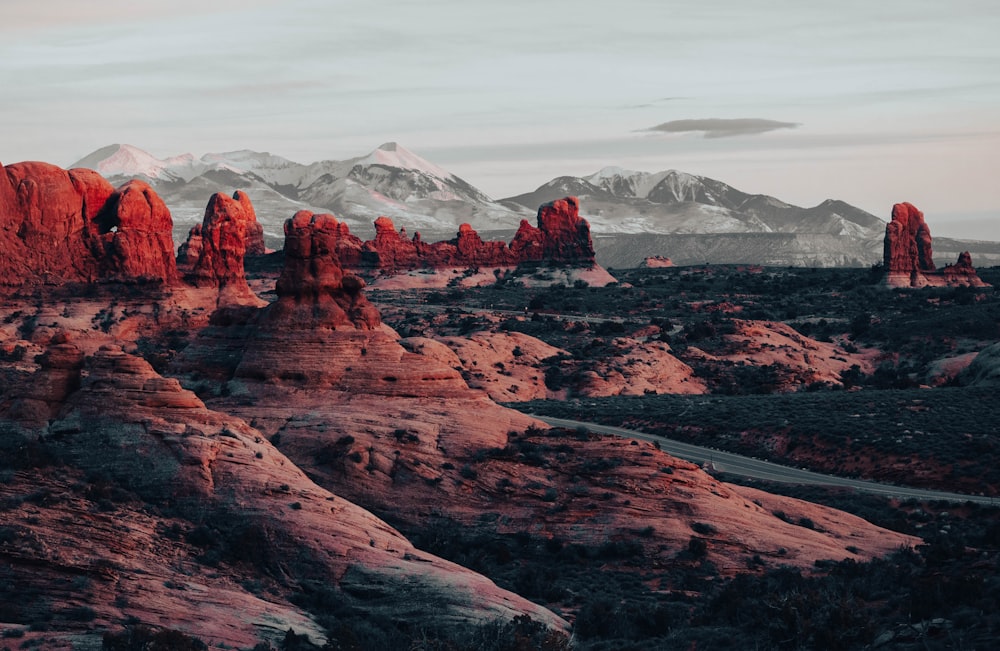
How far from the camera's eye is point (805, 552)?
135 feet

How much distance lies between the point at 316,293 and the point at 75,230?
177ft

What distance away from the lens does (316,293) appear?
5050cm

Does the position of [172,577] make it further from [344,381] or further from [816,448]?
[816,448]

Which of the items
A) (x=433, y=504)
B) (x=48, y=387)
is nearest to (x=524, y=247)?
(x=433, y=504)

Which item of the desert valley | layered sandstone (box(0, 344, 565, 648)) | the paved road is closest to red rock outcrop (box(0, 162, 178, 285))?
the desert valley

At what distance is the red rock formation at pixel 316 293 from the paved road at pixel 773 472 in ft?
57.2

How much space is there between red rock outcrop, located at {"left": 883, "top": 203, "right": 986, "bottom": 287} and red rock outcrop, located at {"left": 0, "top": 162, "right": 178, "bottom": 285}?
9079 centimetres

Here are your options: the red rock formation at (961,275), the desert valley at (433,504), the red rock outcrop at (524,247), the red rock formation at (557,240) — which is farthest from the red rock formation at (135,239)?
the red rock formation at (961,275)

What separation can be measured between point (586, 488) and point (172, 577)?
16.3 m

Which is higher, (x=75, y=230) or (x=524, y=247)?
(x=75, y=230)

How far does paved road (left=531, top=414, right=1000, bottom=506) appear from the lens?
56.6 meters

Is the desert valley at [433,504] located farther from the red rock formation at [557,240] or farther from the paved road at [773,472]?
the red rock formation at [557,240]

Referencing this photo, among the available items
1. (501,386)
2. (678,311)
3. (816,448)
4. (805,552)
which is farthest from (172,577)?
(678,311)

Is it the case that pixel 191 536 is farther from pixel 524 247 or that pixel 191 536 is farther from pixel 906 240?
pixel 524 247
